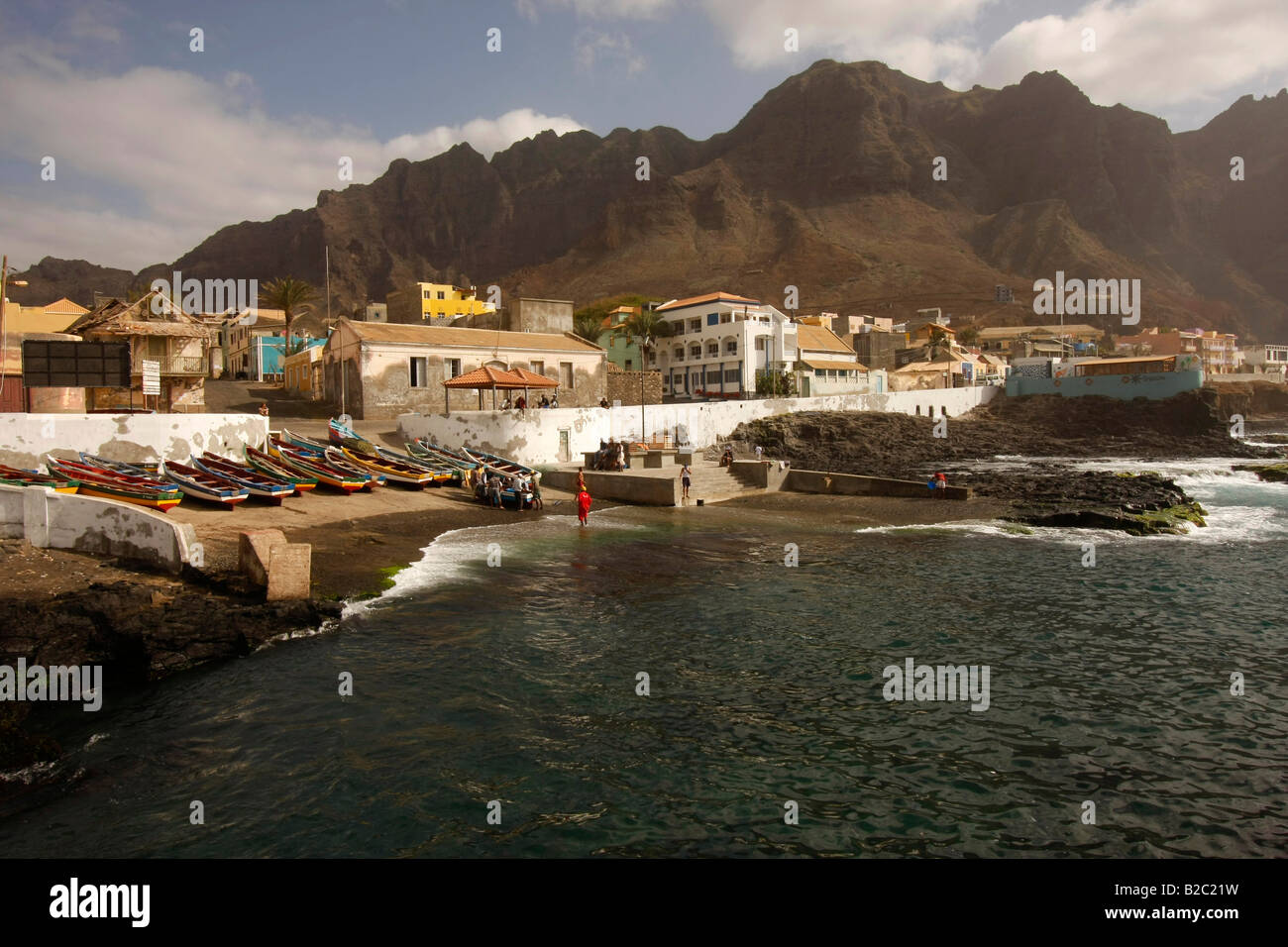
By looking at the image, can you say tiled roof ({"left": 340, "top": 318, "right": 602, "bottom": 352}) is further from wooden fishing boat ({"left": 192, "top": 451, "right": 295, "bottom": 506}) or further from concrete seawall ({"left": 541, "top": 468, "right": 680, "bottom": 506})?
wooden fishing boat ({"left": 192, "top": 451, "right": 295, "bottom": 506})

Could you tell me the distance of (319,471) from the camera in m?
25.5

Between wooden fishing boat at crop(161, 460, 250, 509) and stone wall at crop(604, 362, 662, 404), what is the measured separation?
93.6 ft

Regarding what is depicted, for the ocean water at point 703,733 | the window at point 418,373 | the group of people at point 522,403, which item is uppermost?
the window at point 418,373

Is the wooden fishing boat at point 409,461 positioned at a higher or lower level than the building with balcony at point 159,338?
lower

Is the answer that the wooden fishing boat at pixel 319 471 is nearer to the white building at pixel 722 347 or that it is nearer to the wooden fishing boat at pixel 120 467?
the wooden fishing boat at pixel 120 467

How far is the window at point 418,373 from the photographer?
39.7 m

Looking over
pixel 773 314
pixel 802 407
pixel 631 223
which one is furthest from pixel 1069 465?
pixel 631 223

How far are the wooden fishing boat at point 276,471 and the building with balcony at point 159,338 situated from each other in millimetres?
10315

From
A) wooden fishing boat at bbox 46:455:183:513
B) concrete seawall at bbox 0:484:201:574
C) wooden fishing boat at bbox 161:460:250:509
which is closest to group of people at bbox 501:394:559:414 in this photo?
wooden fishing boat at bbox 161:460:250:509

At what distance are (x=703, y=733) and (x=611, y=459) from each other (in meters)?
24.2

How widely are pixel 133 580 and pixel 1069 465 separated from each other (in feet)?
154

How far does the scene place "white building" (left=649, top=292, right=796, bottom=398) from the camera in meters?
64.6

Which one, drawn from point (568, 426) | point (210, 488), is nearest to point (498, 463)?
point (568, 426)

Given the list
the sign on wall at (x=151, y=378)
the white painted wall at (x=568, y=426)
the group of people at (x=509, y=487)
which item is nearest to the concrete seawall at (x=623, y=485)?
the white painted wall at (x=568, y=426)
